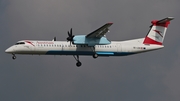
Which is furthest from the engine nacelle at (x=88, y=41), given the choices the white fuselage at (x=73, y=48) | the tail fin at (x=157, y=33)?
the tail fin at (x=157, y=33)

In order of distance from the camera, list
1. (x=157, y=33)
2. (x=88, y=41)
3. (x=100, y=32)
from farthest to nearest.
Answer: (x=157, y=33) < (x=88, y=41) < (x=100, y=32)

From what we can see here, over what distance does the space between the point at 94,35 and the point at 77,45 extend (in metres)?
1.80

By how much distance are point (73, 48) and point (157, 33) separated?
336 inches

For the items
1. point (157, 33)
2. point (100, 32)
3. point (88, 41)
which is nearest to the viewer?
point (100, 32)

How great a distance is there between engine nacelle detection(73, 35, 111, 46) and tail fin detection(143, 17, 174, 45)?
4784 millimetres

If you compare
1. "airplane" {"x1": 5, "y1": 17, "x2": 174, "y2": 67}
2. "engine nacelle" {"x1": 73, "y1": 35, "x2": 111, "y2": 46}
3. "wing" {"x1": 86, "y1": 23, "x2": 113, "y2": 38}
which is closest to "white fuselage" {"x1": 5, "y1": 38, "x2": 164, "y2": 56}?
"airplane" {"x1": 5, "y1": 17, "x2": 174, "y2": 67}

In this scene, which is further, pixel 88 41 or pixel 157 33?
pixel 157 33

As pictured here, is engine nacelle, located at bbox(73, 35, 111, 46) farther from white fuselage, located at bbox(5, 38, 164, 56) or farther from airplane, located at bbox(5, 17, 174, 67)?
white fuselage, located at bbox(5, 38, 164, 56)

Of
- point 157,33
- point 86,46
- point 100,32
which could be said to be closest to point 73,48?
point 86,46

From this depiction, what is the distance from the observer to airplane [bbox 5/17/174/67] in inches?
1711

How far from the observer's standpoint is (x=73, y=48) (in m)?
44.2

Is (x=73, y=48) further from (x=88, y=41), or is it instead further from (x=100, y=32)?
(x=100, y=32)

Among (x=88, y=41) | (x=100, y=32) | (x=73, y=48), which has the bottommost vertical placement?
(x=73, y=48)

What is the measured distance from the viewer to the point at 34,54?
43.8m
